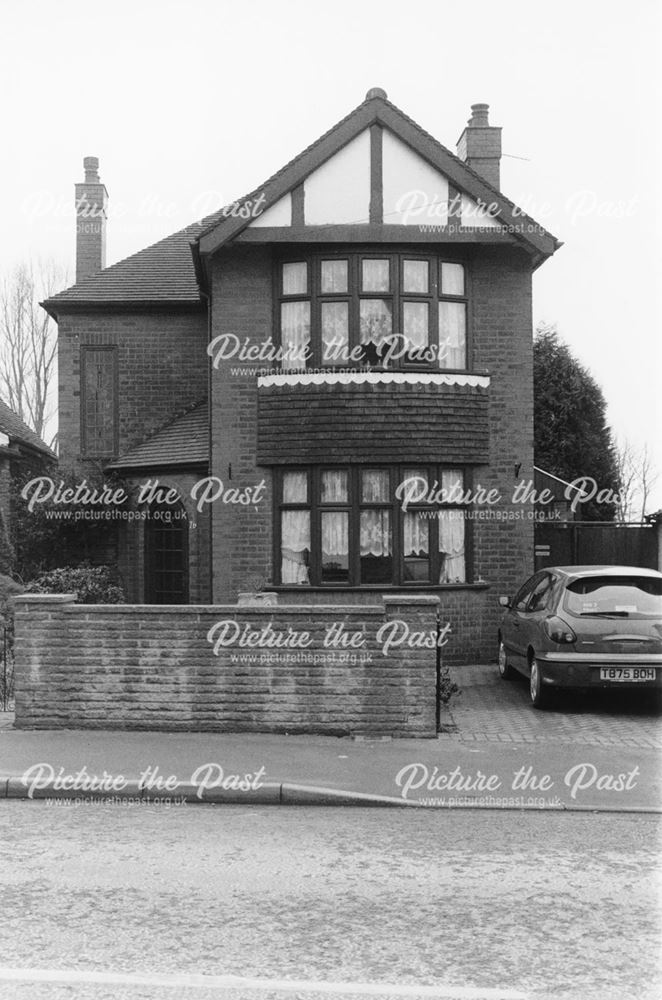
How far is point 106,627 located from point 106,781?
2433 millimetres

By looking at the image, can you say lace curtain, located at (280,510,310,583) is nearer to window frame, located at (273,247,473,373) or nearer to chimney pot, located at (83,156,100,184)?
window frame, located at (273,247,473,373)

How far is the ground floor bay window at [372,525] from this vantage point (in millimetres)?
15484

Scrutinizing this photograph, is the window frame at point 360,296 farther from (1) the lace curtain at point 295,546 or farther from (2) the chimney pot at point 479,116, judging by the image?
(2) the chimney pot at point 479,116

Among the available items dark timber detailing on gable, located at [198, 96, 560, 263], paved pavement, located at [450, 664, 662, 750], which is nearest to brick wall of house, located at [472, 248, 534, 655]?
dark timber detailing on gable, located at [198, 96, 560, 263]

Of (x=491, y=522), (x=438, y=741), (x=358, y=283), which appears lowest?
(x=438, y=741)

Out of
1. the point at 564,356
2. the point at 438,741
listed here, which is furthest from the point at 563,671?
the point at 564,356

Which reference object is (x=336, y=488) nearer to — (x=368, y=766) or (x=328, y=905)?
(x=368, y=766)

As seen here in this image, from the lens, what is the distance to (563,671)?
11.2 metres

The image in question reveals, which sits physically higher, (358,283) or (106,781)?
(358,283)

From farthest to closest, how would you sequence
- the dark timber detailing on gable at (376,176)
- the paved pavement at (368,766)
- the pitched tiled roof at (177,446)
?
1. the pitched tiled roof at (177,446)
2. the dark timber detailing on gable at (376,176)
3. the paved pavement at (368,766)

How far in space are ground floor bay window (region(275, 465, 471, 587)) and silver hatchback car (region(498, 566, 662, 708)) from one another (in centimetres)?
363

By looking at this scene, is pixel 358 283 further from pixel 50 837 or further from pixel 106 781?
pixel 50 837

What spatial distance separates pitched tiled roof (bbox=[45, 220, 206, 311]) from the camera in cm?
2038

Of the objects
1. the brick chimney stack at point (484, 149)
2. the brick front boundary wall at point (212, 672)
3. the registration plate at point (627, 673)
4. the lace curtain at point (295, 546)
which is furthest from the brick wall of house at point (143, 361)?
the registration plate at point (627, 673)
